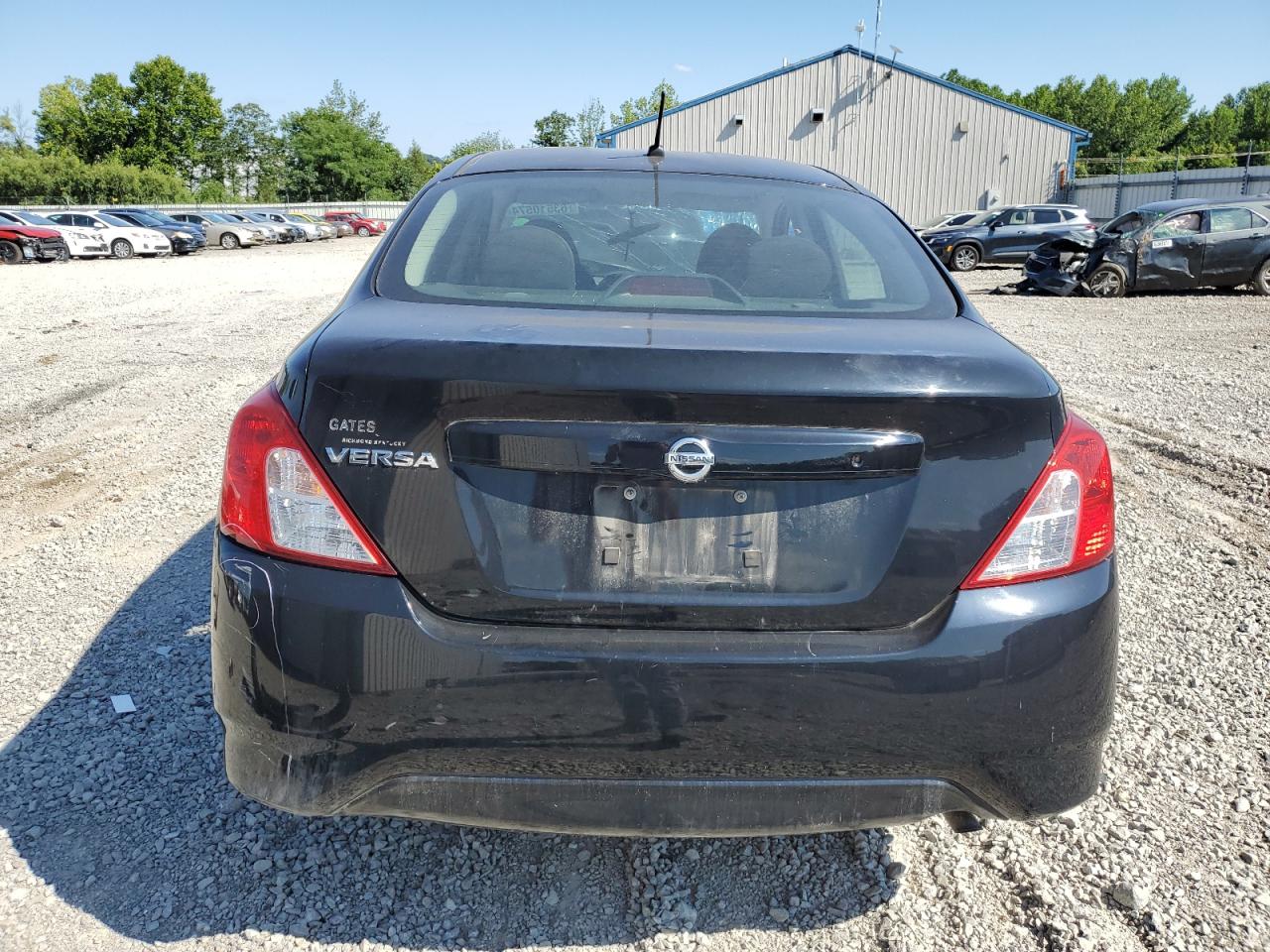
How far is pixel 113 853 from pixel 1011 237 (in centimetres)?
2462

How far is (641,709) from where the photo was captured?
1.74m

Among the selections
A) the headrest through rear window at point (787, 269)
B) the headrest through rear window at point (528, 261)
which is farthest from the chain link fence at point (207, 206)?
the headrest through rear window at point (787, 269)

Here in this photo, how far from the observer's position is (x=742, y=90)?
122 feet

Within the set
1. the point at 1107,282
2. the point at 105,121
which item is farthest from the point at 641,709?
the point at 105,121

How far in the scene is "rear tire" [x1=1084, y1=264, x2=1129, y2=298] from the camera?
53.1ft

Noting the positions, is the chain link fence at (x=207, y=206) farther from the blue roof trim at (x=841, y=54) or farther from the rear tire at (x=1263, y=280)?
the rear tire at (x=1263, y=280)

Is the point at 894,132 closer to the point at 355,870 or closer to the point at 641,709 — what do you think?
the point at 355,870

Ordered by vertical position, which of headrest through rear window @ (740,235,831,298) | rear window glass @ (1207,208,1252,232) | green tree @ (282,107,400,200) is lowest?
headrest through rear window @ (740,235,831,298)

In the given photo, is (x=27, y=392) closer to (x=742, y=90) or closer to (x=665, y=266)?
(x=665, y=266)

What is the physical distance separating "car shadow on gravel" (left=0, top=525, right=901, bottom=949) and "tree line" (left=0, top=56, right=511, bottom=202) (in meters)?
79.1

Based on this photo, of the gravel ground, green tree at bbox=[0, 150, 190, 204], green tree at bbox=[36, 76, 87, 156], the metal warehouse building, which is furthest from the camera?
green tree at bbox=[36, 76, 87, 156]

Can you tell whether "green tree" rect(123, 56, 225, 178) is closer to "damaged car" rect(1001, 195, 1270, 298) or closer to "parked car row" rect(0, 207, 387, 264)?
"parked car row" rect(0, 207, 387, 264)

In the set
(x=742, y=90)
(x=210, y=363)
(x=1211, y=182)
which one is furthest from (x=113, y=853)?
(x=1211, y=182)

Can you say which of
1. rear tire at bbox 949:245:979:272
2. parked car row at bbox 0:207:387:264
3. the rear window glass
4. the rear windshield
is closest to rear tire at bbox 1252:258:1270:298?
the rear window glass
